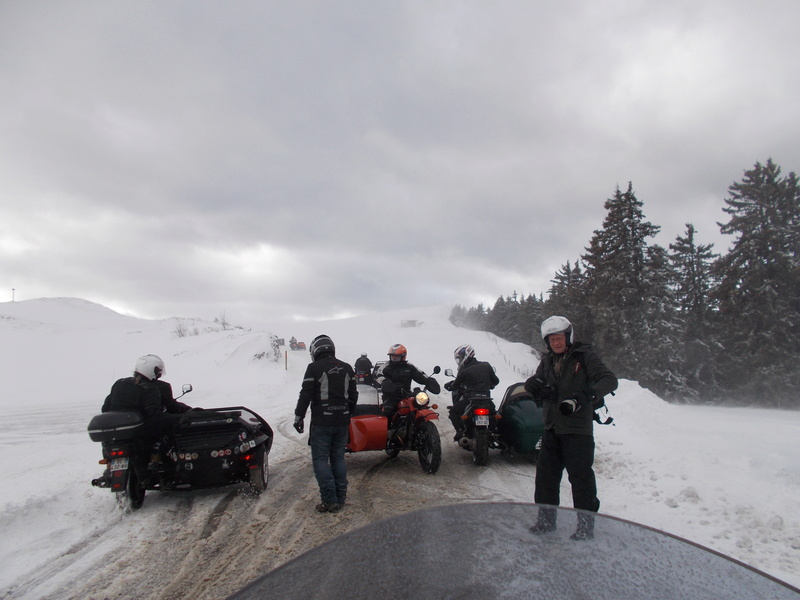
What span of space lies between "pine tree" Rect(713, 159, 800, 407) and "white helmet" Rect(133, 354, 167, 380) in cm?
2824

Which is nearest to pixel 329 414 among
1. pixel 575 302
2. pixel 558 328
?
pixel 558 328

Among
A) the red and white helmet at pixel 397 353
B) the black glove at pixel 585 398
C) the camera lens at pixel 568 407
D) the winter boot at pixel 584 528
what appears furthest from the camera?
the red and white helmet at pixel 397 353

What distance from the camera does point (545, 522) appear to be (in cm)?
188

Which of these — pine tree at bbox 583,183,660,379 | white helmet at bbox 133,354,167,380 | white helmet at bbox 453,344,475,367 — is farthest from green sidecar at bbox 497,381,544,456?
pine tree at bbox 583,183,660,379

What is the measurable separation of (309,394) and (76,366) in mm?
21672

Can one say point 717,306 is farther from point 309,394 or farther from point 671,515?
point 309,394

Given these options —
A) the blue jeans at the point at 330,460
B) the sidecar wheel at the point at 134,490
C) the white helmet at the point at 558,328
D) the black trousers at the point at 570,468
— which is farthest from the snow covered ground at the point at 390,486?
the white helmet at the point at 558,328

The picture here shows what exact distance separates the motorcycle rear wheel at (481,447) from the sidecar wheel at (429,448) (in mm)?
651

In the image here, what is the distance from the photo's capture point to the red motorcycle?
6.82 metres

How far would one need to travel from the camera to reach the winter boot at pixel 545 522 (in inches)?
71.7

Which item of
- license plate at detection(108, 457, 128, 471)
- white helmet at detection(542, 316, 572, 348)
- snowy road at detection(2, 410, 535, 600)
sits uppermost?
white helmet at detection(542, 316, 572, 348)

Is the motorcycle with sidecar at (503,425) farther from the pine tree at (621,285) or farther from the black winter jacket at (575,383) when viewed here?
the pine tree at (621,285)

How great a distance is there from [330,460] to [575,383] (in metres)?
3.17

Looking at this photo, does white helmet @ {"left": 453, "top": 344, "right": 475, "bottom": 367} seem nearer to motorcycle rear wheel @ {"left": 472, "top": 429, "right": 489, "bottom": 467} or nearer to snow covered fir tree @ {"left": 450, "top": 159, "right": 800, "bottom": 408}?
motorcycle rear wheel @ {"left": 472, "top": 429, "right": 489, "bottom": 467}
